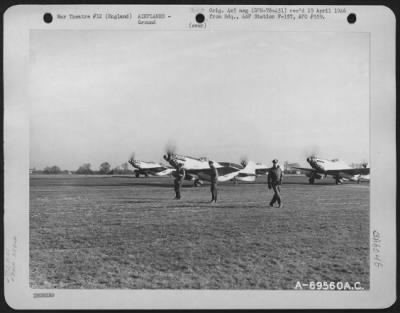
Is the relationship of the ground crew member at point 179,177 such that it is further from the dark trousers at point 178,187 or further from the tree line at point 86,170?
the tree line at point 86,170

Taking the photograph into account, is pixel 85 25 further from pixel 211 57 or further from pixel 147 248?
pixel 147 248

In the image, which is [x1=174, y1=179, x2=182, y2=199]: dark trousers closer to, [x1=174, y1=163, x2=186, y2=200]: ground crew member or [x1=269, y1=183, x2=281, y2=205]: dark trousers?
[x1=174, y1=163, x2=186, y2=200]: ground crew member

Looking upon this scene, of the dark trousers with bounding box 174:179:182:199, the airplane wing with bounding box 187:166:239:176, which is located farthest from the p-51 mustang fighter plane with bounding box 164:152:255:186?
the dark trousers with bounding box 174:179:182:199

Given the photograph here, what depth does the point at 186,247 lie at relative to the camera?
2.66 metres

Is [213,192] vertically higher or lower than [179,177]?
lower

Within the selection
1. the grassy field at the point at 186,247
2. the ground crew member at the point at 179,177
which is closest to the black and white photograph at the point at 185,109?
the grassy field at the point at 186,247

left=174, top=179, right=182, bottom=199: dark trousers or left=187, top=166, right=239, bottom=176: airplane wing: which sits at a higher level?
left=187, top=166, right=239, bottom=176: airplane wing

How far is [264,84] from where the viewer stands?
274cm

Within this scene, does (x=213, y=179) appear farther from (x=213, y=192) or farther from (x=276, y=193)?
(x=276, y=193)

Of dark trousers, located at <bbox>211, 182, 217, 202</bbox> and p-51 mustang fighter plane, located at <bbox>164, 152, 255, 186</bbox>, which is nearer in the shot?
p-51 mustang fighter plane, located at <bbox>164, 152, 255, 186</bbox>

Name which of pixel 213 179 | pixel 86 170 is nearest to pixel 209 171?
pixel 213 179

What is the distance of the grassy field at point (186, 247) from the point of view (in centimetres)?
255

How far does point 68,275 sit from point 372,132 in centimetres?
307

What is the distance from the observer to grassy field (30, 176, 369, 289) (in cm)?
255
